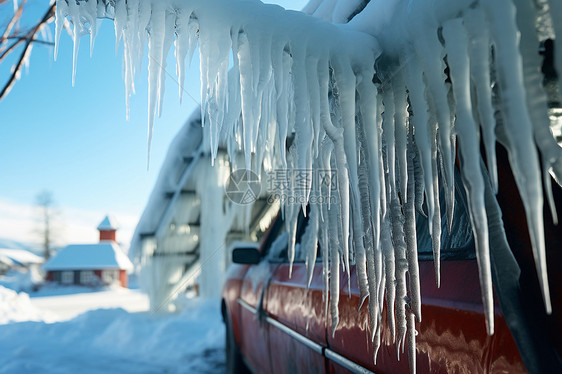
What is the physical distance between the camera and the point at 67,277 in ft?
101

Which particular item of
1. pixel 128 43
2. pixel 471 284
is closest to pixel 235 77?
pixel 128 43

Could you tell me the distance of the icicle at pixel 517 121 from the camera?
708 millimetres

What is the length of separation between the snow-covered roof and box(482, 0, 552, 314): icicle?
115ft

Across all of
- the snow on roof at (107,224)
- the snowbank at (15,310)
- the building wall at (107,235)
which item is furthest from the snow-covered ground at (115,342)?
the snow on roof at (107,224)

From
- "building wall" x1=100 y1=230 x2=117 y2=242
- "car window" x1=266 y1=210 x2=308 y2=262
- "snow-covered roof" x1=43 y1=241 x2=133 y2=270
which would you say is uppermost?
"car window" x1=266 y1=210 x2=308 y2=262

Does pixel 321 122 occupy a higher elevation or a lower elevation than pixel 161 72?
lower

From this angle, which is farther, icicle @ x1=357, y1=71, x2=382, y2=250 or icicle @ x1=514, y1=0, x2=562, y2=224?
icicle @ x1=357, y1=71, x2=382, y2=250

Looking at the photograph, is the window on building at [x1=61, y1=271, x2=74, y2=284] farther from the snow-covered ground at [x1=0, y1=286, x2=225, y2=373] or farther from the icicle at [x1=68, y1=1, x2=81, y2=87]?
the icicle at [x1=68, y1=1, x2=81, y2=87]

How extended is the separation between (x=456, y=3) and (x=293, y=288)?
5.41 feet

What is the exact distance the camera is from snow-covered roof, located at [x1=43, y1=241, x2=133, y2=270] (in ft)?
102

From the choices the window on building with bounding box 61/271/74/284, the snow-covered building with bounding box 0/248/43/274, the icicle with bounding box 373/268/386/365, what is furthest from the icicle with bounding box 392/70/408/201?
the snow-covered building with bounding box 0/248/43/274

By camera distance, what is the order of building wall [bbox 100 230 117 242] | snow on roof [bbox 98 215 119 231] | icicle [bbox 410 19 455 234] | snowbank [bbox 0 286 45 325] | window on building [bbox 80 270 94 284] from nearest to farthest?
1. icicle [bbox 410 19 455 234]
2. snowbank [bbox 0 286 45 325]
3. window on building [bbox 80 270 94 284]
4. building wall [bbox 100 230 117 242]
5. snow on roof [bbox 98 215 119 231]

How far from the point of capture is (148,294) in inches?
329

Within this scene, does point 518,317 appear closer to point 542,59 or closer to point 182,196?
point 542,59
